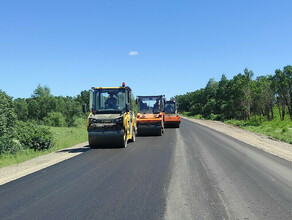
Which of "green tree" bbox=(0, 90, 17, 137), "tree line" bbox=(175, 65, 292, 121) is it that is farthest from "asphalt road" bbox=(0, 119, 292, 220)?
"tree line" bbox=(175, 65, 292, 121)

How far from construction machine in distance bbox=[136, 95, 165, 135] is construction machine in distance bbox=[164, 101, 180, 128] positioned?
653 centimetres

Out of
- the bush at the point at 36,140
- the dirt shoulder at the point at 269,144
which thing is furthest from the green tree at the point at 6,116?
the dirt shoulder at the point at 269,144

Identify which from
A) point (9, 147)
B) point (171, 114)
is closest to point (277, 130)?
point (171, 114)

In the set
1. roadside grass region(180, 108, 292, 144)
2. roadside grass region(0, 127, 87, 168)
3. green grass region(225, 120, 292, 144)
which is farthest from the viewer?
roadside grass region(180, 108, 292, 144)

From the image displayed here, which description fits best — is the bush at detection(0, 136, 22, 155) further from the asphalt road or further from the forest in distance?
the asphalt road

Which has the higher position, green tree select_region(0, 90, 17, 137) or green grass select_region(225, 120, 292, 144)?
green tree select_region(0, 90, 17, 137)

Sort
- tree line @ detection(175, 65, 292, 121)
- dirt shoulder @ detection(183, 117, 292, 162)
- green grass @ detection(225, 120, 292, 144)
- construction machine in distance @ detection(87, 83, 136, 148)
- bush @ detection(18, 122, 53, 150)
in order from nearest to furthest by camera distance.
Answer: dirt shoulder @ detection(183, 117, 292, 162), construction machine in distance @ detection(87, 83, 136, 148), bush @ detection(18, 122, 53, 150), green grass @ detection(225, 120, 292, 144), tree line @ detection(175, 65, 292, 121)

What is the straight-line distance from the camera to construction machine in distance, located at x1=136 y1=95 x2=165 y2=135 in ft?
62.2

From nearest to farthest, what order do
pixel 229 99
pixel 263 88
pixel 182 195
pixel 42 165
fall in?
pixel 182 195, pixel 42 165, pixel 263 88, pixel 229 99

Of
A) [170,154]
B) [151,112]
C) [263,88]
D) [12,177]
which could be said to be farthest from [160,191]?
[263,88]

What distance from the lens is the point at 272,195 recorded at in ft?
19.0

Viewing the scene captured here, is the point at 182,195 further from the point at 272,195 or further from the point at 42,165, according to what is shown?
the point at 42,165

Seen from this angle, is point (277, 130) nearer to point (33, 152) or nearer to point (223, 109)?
point (33, 152)

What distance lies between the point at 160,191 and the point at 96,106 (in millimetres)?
8534
